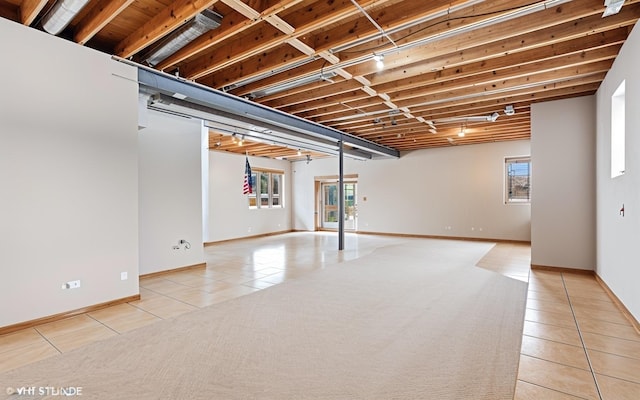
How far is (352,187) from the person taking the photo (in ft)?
41.4

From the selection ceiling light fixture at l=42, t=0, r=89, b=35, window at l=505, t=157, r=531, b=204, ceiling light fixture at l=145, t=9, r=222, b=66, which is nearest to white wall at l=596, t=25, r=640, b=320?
ceiling light fixture at l=145, t=9, r=222, b=66

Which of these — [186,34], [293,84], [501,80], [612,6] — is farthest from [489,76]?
[186,34]

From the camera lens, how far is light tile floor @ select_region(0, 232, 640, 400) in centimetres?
230

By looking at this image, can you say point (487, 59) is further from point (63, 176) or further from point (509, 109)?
point (63, 176)

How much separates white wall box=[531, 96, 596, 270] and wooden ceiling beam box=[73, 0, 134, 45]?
21.2 feet

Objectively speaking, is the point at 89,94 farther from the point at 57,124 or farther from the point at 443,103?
the point at 443,103

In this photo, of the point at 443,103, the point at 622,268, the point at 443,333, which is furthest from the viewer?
the point at 443,103

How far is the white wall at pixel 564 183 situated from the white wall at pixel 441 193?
395 centimetres

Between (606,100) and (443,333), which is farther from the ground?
(606,100)

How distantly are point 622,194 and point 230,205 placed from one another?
9.28 meters

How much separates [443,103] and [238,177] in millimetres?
7021

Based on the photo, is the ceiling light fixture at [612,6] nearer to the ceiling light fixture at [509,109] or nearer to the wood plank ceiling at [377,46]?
the wood plank ceiling at [377,46]

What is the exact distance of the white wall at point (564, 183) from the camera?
17.5 ft

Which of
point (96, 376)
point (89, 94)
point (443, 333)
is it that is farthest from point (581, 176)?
point (89, 94)
